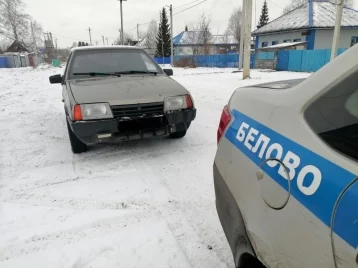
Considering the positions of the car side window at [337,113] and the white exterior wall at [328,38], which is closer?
the car side window at [337,113]

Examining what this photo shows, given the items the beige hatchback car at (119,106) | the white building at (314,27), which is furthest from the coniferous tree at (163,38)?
the beige hatchback car at (119,106)

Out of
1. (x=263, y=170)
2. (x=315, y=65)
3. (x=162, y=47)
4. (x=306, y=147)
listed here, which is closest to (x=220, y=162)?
(x=263, y=170)

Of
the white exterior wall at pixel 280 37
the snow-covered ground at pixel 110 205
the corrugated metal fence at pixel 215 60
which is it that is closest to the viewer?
the snow-covered ground at pixel 110 205

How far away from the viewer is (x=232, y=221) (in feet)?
4.97

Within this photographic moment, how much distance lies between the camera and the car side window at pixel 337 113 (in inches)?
43.5

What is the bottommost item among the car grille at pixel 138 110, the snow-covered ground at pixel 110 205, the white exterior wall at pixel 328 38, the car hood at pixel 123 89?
the snow-covered ground at pixel 110 205

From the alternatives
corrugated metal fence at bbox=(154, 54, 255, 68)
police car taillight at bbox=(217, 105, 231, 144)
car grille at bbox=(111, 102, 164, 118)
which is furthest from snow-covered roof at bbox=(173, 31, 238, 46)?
police car taillight at bbox=(217, 105, 231, 144)

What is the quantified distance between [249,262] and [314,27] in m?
28.4

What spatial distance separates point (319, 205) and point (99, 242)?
6.04 ft

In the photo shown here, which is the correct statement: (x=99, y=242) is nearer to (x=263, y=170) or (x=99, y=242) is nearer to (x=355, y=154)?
(x=263, y=170)

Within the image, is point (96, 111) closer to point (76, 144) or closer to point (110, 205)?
point (76, 144)

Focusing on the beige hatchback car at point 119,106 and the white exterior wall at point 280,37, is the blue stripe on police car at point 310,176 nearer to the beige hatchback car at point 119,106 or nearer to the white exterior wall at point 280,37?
the beige hatchback car at point 119,106

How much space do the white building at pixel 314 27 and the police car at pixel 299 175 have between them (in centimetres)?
2807

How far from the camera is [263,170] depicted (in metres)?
1.24
